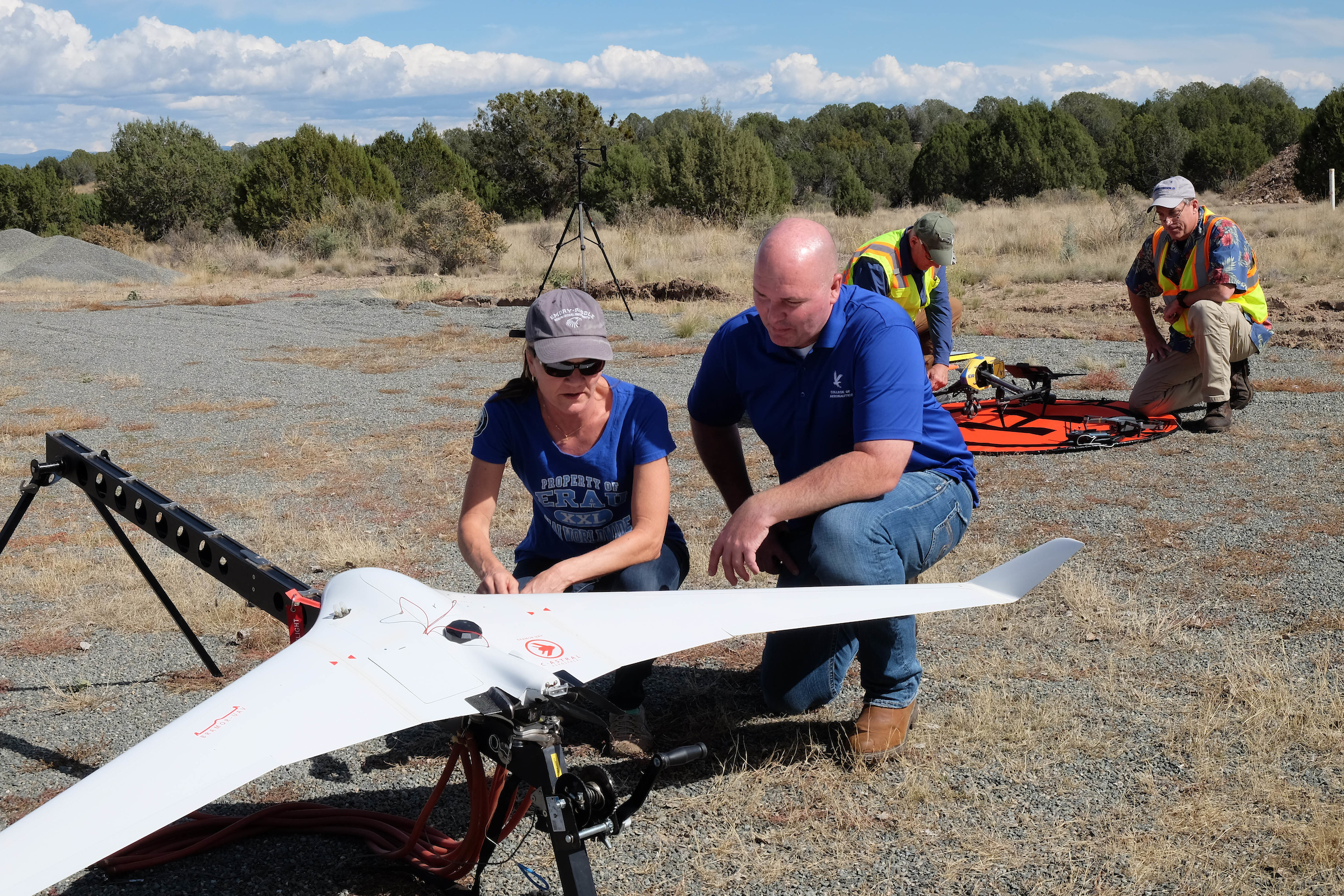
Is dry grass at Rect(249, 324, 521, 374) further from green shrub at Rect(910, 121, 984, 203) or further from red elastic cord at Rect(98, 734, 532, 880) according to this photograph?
green shrub at Rect(910, 121, 984, 203)

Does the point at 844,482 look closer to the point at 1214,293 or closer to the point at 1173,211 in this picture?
the point at 1173,211

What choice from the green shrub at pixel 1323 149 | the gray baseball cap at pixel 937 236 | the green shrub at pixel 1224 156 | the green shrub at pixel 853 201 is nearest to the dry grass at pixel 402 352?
the gray baseball cap at pixel 937 236

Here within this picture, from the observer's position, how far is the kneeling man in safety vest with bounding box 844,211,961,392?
6355 millimetres

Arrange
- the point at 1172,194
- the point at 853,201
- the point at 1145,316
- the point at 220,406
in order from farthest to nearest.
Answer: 1. the point at 853,201
2. the point at 220,406
3. the point at 1145,316
4. the point at 1172,194

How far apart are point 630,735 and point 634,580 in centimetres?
50

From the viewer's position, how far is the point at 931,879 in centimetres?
237

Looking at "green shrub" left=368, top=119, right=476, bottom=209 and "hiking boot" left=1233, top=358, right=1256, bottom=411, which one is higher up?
"green shrub" left=368, top=119, right=476, bottom=209

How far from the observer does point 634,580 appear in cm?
289

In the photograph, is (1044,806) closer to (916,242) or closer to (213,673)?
(213,673)

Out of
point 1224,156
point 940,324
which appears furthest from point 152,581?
point 1224,156

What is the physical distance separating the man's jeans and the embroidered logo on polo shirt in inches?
11.6

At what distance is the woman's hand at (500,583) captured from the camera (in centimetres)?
251

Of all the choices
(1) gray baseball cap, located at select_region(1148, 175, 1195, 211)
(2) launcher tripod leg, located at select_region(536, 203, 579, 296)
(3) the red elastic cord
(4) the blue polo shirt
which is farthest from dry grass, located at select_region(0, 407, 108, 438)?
(1) gray baseball cap, located at select_region(1148, 175, 1195, 211)

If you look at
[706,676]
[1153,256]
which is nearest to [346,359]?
[1153,256]
